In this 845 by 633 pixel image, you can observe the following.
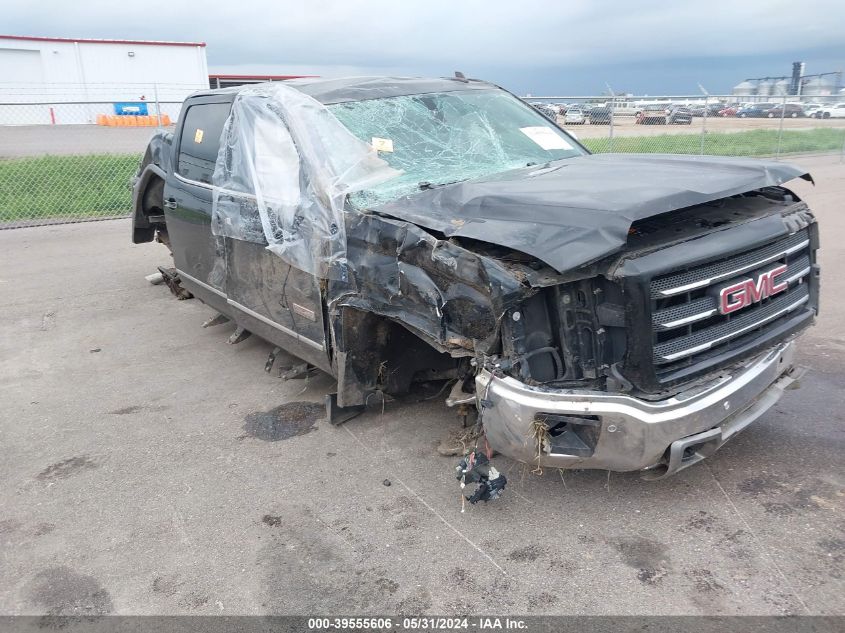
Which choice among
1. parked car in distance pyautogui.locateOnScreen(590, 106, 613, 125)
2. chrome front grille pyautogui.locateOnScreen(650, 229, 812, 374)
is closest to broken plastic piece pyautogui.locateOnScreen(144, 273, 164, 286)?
chrome front grille pyautogui.locateOnScreen(650, 229, 812, 374)

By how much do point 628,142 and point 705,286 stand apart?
534 inches

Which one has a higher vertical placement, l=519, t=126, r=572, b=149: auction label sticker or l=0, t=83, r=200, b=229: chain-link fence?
l=519, t=126, r=572, b=149: auction label sticker

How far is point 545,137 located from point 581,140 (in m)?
9.66

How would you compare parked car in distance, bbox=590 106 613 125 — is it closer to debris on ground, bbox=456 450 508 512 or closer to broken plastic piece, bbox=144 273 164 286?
broken plastic piece, bbox=144 273 164 286

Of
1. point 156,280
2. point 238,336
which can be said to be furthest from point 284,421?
point 156,280

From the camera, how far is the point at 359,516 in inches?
128

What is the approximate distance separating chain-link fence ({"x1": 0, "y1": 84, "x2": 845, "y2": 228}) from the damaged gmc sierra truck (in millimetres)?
6894

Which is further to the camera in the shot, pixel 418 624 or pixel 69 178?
pixel 69 178

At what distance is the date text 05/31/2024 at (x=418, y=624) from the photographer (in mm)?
2541

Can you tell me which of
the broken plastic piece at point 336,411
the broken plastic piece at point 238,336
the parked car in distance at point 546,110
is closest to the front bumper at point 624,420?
the broken plastic piece at point 336,411

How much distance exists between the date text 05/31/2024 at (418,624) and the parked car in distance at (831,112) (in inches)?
878

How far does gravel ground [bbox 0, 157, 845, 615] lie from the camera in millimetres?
2717

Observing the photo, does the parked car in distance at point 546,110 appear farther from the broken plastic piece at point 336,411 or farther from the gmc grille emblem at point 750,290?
the broken plastic piece at point 336,411

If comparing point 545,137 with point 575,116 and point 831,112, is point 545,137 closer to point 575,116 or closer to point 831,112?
point 575,116
